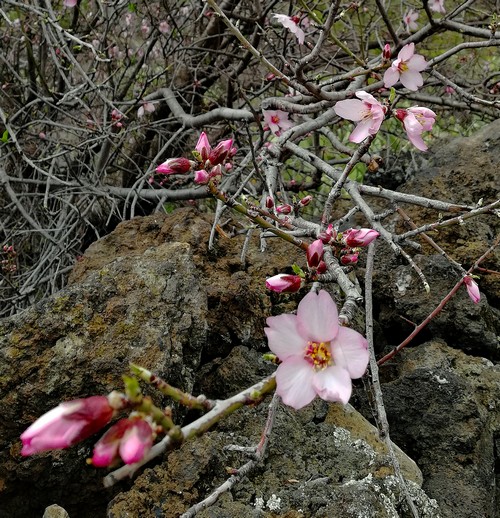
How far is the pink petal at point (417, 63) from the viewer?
96.2 inches

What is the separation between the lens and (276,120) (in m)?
3.16

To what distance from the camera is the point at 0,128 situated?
4.09 meters

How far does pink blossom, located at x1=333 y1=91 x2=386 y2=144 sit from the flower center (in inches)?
32.8

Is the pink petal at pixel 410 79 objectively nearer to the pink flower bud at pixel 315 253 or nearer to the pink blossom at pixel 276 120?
the pink blossom at pixel 276 120

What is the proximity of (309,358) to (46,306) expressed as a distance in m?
1.05

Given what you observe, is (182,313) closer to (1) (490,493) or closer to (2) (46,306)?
(2) (46,306)

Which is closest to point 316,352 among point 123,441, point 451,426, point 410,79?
point 123,441

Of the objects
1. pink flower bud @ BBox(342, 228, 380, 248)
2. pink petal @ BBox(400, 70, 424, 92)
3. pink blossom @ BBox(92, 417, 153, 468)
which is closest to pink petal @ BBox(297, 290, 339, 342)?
pink flower bud @ BBox(342, 228, 380, 248)

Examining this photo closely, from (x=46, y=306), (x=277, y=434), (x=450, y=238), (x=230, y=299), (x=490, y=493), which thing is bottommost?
(x=490, y=493)

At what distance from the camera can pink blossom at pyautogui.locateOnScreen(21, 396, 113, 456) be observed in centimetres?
93

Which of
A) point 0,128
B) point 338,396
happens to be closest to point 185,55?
point 0,128

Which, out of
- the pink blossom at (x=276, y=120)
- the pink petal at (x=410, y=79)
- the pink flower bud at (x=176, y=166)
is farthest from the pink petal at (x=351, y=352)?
the pink blossom at (x=276, y=120)

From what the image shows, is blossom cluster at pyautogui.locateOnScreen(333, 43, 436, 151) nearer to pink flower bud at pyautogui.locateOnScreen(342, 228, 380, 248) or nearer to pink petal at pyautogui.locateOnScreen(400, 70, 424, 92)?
pink petal at pyautogui.locateOnScreen(400, 70, 424, 92)

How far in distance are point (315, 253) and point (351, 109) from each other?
0.80 m
